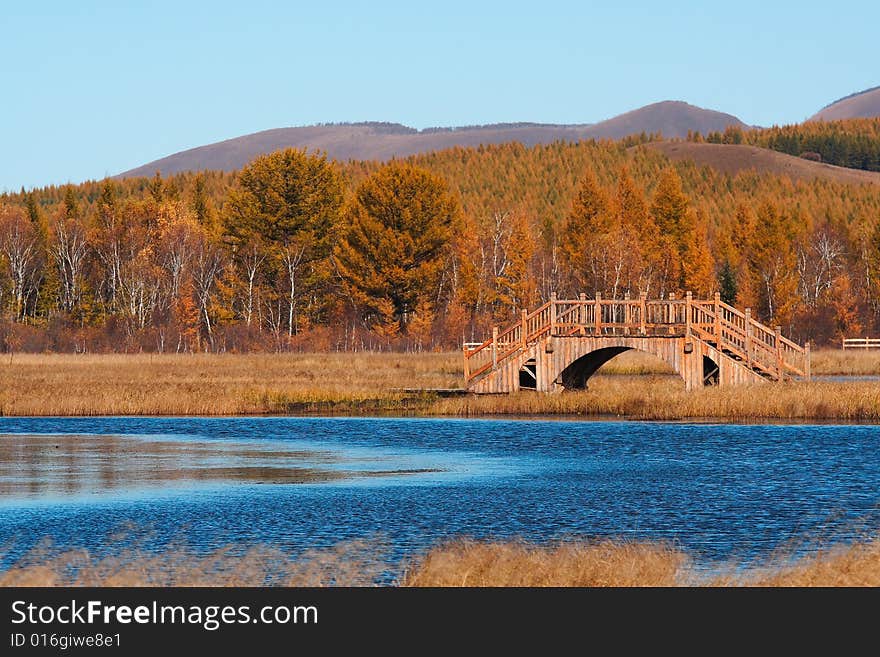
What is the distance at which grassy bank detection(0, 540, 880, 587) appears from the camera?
18703 millimetres

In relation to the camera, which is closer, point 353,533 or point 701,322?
point 353,533

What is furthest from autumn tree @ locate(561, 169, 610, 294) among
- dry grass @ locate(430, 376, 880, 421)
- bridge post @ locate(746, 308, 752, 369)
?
bridge post @ locate(746, 308, 752, 369)

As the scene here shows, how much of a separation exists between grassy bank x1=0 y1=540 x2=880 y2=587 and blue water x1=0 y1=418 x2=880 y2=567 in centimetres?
115

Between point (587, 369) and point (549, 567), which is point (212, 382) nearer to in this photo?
point (587, 369)

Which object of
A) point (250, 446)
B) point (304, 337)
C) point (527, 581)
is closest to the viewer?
point (527, 581)

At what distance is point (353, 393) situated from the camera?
55.6 m

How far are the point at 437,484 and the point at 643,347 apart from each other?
2017 cm

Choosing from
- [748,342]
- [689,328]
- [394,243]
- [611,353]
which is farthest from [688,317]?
[394,243]

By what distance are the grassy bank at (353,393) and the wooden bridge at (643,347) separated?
1420mm

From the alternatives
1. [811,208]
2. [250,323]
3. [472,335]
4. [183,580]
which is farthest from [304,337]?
[811,208]

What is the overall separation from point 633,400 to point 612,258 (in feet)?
163

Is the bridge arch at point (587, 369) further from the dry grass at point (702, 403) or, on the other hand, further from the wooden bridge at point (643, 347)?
the dry grass at point (702, 403)
